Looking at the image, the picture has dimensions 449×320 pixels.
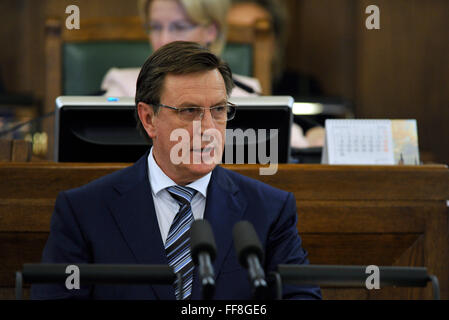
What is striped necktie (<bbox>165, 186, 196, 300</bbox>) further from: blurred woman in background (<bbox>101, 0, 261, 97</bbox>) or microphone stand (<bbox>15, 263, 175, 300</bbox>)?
blurred woman in background (<bbox>101, 0, 261, 97</bbox>)

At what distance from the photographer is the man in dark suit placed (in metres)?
1.18

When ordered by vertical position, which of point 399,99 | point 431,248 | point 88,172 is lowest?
point 431,248

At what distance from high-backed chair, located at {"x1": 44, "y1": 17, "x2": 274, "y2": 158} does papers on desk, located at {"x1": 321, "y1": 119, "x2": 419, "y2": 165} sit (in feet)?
4.34

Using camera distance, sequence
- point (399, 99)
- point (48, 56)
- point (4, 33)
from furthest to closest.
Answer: point (4, 33), point (399, 99), point (48, 56)

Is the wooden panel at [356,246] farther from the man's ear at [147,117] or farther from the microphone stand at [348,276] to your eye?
the microphone stand at [348,276]

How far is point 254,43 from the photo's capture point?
3.00 m

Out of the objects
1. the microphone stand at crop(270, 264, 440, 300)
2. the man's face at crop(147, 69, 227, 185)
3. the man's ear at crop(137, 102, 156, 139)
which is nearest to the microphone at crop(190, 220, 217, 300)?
the microphone stand at crop(270, 264, 440, 300)

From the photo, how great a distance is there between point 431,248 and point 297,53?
3.15m

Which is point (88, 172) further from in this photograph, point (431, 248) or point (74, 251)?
point (431, 248)

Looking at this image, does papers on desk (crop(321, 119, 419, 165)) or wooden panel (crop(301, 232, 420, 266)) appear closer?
wooden panel (crop(301, 232, 420, 266))

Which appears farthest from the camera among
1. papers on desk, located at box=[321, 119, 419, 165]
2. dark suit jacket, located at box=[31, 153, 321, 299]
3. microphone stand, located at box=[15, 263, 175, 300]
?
papers on desk, located at box=[321, 119, 419, 165]

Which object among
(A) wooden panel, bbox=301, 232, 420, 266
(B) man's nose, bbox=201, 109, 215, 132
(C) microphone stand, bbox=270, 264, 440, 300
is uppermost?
(B) man's nose, bbox=201, 109, 215, 132

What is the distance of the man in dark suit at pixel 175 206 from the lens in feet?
3.86
